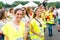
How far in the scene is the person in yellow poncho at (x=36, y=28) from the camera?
12.9 feet

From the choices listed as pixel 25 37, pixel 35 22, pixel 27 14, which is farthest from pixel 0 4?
pixel 25 37

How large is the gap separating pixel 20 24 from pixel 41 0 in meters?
1.73

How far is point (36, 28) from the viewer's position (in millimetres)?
3932

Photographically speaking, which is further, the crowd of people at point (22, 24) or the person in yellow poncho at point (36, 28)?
the person in yellow poncho at point (36, 28)

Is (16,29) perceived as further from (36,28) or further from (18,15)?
(36,28)

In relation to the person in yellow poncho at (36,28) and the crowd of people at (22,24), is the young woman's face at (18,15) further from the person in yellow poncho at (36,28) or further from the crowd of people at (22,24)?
the person in yellow poncho at (36,28)

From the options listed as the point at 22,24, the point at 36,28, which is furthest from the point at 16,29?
the point at 36,28

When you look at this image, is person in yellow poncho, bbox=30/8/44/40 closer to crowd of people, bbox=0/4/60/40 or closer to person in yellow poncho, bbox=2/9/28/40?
crowd of people, bbox=0/4/60/40

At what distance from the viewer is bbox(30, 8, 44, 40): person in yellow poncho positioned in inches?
155

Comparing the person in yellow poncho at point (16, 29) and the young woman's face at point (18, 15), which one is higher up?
the young woman's face at point (18, 15)

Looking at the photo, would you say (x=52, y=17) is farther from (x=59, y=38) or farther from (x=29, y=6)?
(x=29, y=6)

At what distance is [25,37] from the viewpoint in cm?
353

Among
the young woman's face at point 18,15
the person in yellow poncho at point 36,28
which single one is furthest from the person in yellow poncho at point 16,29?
the person in yellow poncho at point 36,28

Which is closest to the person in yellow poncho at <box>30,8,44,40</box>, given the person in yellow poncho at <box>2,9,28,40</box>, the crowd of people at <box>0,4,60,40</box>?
the crowd of people at <box>0,4,60,40</box>
